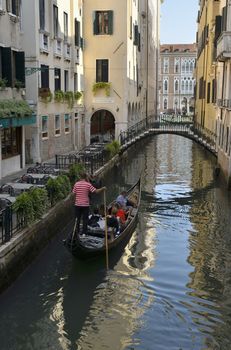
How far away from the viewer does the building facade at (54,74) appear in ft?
67.3

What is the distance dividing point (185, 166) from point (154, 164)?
187 centimetres

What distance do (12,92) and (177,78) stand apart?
8422 cm

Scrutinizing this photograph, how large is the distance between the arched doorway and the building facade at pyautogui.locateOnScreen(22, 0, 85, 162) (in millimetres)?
3676

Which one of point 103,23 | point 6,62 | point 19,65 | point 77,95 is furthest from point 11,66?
point 103,23

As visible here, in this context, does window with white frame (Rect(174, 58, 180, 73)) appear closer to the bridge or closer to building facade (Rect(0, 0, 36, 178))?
the bridge

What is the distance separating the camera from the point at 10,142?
1875 centimetres

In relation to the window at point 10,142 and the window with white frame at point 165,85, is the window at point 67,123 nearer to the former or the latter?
the window at point 10,142

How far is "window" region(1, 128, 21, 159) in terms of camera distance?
18.1 meters

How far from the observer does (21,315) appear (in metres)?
9.15

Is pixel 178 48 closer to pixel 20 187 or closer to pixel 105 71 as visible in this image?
pixel 105 71

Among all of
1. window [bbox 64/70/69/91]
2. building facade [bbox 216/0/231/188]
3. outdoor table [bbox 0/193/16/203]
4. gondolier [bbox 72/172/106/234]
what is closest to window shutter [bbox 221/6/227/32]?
building facade [bbox 216/0/231/188]

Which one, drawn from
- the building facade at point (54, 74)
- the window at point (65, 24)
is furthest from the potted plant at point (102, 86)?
the window at point (65, 24)

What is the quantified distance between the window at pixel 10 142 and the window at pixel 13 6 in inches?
169

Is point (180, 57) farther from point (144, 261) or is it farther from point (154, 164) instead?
point (144, 261)
